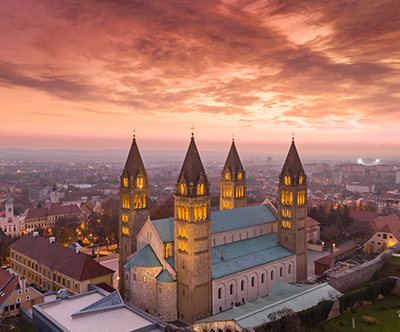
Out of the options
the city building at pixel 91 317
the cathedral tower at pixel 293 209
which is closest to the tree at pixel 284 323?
the city building at pixel 91 317

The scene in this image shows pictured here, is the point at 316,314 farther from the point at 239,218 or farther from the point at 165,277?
the point at 239,218

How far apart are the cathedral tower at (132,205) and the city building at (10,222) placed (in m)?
56.1

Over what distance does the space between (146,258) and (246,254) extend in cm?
1601

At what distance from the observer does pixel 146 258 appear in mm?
46031

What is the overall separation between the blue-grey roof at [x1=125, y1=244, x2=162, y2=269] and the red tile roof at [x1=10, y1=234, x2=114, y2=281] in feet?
21.6

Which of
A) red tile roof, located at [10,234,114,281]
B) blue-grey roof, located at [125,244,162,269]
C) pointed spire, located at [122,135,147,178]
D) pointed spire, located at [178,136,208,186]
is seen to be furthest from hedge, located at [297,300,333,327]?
pointed spire, located at [122,135,147,178]

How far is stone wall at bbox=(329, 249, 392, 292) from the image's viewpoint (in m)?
47.5

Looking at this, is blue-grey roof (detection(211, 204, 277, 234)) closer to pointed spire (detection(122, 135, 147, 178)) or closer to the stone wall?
pointed spire (detection(122, 135, 147, 178))

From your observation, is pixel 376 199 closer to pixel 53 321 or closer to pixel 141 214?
pixel 141 214

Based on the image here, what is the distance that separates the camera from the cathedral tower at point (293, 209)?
5600 cm

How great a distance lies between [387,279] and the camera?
4653 centimetres

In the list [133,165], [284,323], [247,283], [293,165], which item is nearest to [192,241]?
[247,283]

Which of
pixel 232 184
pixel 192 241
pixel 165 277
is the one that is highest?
pixel 232 184

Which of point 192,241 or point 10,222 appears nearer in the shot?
point 192,241
